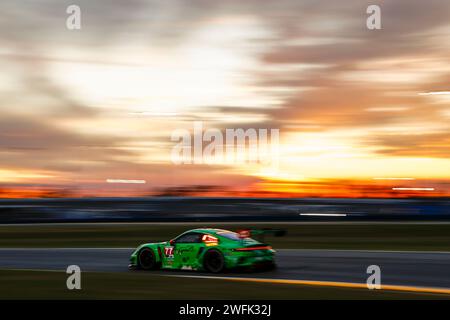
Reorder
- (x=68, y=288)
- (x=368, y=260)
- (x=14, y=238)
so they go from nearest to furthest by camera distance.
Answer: (x=68, y=288), (x=368, y=260), (x=14, y=238)

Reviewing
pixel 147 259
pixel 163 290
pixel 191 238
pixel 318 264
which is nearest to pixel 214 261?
pixel 191 238

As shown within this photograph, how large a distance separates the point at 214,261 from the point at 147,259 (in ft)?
6.95

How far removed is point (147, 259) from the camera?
56.2ft

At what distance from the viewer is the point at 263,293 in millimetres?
11969

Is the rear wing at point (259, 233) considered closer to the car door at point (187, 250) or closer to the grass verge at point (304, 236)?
the car door at point (187, 250)

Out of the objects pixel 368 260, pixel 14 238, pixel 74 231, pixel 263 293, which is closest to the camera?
pixel 263 293

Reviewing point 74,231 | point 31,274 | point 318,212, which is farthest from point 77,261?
point 318,212

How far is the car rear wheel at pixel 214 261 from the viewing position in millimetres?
15727

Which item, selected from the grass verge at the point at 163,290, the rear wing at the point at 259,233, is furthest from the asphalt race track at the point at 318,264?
the grass verge at the point at 163,290

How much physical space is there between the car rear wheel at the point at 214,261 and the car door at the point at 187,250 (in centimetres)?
30

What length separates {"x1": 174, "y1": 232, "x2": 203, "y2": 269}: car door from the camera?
1617 centimetres
